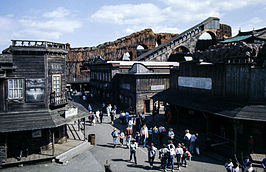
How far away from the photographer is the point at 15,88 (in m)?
15.7

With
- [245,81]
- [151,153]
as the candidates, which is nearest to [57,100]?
[151,153]

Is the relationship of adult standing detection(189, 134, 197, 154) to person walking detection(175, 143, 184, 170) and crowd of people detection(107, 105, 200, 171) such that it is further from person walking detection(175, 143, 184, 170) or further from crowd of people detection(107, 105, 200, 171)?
person walking detection(175, 143, 184, 170)

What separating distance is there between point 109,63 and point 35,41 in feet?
59.7

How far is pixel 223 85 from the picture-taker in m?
16.6

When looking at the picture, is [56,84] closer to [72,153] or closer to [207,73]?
[72,153]

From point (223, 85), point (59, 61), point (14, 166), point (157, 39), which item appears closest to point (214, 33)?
point (157, 39)

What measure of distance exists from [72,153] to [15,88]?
241 inches

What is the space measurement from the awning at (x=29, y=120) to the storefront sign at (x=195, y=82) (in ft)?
36.4

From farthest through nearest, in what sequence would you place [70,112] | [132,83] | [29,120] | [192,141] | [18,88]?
[132,83], [70,112], [18,88], [192,141], [29,120]

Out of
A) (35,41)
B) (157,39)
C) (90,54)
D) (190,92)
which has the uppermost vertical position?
(157,39)

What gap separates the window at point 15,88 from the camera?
614 inches

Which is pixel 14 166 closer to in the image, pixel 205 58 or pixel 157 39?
pixel 205 58

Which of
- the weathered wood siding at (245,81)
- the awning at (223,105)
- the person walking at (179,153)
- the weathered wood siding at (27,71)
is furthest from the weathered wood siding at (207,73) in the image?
the weathered wood siding at (27,71)

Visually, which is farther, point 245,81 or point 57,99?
point 57,99
